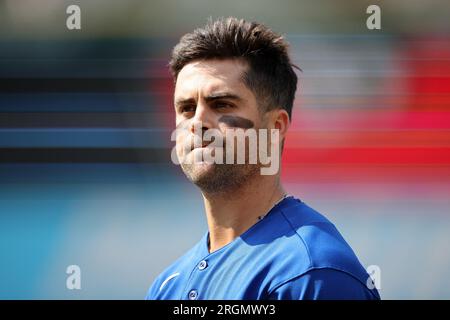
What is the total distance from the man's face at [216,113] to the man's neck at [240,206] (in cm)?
3

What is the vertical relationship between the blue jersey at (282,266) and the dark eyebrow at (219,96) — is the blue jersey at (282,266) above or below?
below

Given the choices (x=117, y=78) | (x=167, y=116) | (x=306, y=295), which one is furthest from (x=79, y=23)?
(x=306, y=295)

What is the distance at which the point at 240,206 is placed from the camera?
66.4 inches

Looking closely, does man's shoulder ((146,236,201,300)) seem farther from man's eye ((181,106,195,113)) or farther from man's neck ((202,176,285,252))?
man's eye ((181,106,195,113))

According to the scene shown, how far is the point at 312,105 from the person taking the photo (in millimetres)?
2725

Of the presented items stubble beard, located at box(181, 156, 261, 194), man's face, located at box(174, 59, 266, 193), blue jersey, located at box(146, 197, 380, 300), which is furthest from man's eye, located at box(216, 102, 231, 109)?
blue jersey, located at box(146, 197, 380, 300)

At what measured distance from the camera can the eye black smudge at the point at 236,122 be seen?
5.30 ft

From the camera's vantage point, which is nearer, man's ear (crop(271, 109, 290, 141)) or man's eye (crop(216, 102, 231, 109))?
man's eye (crop(216, 102, 231, 109))

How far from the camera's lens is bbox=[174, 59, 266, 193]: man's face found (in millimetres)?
1609

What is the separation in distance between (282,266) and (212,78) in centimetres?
55

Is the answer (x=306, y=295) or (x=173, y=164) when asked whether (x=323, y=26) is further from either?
(x=306, y=295)

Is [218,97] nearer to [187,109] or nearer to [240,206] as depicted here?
[187,109]

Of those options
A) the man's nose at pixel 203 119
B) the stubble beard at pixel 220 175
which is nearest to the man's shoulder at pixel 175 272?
the stubble beard at pixel 220 175

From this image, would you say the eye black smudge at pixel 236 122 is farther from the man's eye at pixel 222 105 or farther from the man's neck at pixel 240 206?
the man's neck at pixel 240 206
